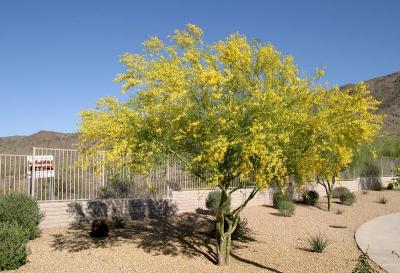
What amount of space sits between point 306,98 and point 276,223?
944 cm

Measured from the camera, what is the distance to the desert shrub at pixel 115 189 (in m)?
18.5

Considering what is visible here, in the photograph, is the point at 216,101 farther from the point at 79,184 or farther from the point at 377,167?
the point at 377,167

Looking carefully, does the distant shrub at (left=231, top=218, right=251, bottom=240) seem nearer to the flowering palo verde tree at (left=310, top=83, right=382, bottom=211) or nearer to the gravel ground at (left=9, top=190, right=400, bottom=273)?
the gravel ground at (left=9, top=190, right=400, bottom=273)

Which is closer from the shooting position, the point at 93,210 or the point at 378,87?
the point at 93,210

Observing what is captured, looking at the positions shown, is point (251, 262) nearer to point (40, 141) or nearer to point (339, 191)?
point (339, 191)

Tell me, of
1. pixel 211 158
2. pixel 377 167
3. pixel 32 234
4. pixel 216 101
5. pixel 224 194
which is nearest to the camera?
pixel 211 158

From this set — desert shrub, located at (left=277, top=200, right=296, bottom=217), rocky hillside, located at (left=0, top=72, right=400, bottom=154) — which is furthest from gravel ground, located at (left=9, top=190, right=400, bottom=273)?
rocky hillside, located at (left=0, top=72, right=400, bottom=154)

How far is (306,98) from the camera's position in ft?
38.7

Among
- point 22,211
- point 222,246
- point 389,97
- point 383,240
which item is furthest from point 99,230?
point 389,97

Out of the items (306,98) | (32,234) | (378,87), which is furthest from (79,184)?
(378,87)

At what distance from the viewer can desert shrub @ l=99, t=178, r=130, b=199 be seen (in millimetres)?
18469

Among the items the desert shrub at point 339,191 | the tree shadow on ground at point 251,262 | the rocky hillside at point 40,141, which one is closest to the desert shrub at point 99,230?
the tree shadow on ground at point 251,262

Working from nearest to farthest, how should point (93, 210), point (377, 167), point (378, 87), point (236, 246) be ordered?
point (236, 246) → point (93, 210) → point (377, 167) → point (378, 87)

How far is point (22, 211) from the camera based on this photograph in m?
14.4
